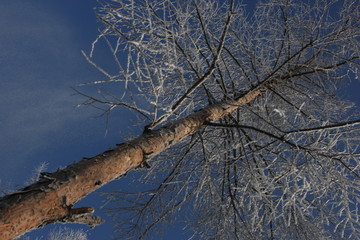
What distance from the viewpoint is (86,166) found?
2.00m

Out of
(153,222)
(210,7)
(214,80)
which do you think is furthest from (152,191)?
(210,7)

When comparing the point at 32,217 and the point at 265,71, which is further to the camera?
the point at 265,71

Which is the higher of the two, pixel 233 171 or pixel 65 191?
pixel 65 191

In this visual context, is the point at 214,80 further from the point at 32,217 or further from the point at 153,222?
the point at 32,217

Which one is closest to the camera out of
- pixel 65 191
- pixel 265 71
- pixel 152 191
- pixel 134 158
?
pixel 65 191

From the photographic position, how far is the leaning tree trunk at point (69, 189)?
1.57 meters

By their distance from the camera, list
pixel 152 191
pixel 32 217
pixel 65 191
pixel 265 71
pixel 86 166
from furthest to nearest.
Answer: pixel 265 71
pixel 152 191
pixel 86 166
pixel 65 191
pixel 32 217

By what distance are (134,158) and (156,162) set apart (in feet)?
7.33

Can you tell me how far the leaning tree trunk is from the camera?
1.57 metres

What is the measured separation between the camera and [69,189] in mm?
1834

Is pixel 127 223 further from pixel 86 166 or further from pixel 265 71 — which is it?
pixel 265 71

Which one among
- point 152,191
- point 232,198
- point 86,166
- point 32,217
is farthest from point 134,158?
point 232,198

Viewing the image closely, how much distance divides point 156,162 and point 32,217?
2948 millimetres

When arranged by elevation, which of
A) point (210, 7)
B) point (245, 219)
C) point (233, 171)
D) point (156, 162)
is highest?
point (210, 7)
